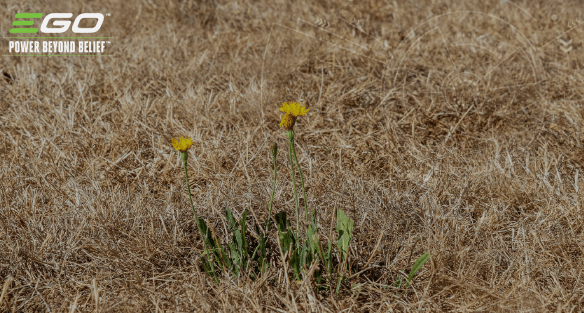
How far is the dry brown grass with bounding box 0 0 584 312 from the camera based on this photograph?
145cm

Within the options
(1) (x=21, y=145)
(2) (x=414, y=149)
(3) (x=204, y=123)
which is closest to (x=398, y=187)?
(2) (x=414, y=149)

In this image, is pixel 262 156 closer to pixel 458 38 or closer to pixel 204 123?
pixel 204 123

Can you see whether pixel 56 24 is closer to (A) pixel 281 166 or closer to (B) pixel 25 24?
(B) pixel 25 24

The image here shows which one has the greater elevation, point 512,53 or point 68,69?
point 512,53

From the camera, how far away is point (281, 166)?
81.8 inches

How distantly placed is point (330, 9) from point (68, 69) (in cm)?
182

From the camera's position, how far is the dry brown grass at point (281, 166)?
145 centimetres

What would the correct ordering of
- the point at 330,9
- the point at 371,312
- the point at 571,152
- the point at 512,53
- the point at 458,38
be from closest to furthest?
the point at 371,312 → the point at 571,152 → the point at 512,53 → the point at 458,38 → the point at 330,9

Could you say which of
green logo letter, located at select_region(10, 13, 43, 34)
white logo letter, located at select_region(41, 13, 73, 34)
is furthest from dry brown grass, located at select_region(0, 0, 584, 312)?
white logo letter, located at select_region(41, 13, 73, 34)

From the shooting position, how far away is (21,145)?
2.15 metres

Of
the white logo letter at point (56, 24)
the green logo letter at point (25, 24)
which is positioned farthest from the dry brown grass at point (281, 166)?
the white logo letter at point (56, 24)

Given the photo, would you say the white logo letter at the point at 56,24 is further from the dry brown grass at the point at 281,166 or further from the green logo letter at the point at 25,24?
the dry brown grass at the point at 281,166

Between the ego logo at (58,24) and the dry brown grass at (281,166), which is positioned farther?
the ego logo at (58,24)

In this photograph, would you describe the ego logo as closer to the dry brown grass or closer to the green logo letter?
the green logo letter
